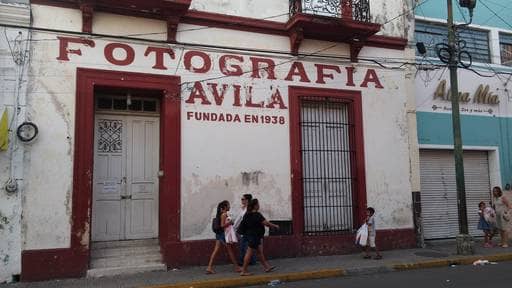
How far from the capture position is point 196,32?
11.1 meters

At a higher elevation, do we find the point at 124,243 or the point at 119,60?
the point at 119,60

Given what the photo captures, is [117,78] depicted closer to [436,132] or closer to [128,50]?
[128,50]

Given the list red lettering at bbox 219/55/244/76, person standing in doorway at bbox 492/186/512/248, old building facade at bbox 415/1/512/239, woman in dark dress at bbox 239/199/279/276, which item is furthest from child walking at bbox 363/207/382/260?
red lettering at bbox 219/55/244/76

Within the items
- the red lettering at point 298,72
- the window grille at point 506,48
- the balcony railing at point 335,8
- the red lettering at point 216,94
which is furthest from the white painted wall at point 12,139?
the window grille at point 506,48

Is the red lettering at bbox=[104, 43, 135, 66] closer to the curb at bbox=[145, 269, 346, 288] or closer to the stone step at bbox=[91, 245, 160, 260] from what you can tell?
the stone step at bbox=[91, 245, 160, 260]

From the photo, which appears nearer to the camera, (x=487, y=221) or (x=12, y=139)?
(x=12, y=139)

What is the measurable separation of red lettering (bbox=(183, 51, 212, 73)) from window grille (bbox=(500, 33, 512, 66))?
978 cm

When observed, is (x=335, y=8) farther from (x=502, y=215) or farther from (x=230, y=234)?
(x=502, y=215)

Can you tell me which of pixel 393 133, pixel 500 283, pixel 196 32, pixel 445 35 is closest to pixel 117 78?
pixel 196 32

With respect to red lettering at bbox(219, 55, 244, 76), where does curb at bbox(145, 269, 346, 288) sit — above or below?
below

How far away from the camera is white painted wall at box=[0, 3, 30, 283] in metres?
9.17

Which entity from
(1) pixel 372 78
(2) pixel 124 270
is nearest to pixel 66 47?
(2) pixel 124 270

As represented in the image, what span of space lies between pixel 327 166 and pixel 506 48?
25.8 feet

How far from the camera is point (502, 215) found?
13.2m
